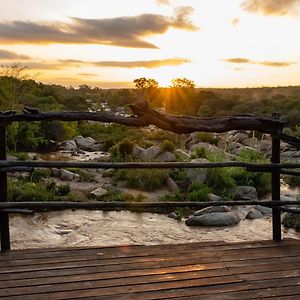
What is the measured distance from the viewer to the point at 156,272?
4004 mm

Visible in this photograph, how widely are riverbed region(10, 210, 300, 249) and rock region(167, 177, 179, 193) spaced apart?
2065 mm

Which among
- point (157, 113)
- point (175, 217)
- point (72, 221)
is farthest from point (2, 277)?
point (175, 217)

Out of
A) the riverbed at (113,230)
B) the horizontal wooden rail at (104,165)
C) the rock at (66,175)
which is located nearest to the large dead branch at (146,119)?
the horizontal wooden rail at (104,165)

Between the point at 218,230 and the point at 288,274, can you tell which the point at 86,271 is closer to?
the point at 288,274

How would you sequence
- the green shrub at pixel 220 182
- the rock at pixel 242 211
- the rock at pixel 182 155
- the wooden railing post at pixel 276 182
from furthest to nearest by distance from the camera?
the rock at pixel 182 155, the green shrub at pixel 220 182, the rock at pixel 242 211, the wooden railing post at pixel 276 182

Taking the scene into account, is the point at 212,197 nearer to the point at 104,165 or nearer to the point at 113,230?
the point at 113,230

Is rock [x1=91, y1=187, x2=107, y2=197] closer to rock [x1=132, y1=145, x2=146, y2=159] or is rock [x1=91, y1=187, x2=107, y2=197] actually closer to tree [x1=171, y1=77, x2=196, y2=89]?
rock [x1=132, y1=145, x2=146, y2=159]

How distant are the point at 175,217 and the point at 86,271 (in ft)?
20.5

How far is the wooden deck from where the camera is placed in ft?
11.8

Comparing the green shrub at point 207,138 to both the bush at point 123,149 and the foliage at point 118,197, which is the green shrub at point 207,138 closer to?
the bush at point 123,149

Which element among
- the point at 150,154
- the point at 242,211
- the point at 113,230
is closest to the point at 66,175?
the point at 150,154

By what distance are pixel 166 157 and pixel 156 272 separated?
37.9 ft

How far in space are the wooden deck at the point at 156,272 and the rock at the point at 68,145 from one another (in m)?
17.2

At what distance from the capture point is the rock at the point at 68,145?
70.6 feet
